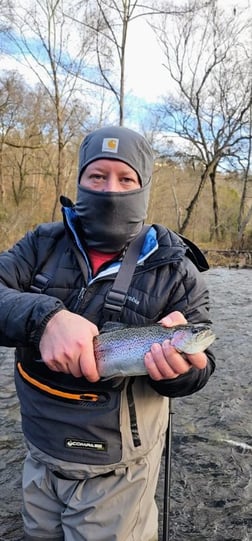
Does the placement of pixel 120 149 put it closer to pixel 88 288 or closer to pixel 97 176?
pixel 97 176

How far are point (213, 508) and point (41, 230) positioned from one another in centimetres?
218

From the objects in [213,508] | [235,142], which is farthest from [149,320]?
[235,142]

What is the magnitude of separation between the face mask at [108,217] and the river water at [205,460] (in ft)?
6.24

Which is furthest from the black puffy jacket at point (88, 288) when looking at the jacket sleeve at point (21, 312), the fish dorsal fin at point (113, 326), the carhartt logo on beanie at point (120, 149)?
the carhartt logo on beanie at point (120, 149)

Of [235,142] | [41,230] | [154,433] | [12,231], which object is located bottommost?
[12,231]

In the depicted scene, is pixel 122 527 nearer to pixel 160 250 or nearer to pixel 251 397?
pixel 160 250

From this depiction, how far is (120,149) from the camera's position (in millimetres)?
1773

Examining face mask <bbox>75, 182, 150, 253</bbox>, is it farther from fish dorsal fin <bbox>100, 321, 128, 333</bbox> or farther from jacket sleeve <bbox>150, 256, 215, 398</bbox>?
fish dorsal fin <bbox>100, 321, 128, 333</bbox>

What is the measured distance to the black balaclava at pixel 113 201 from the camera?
5.84 ft

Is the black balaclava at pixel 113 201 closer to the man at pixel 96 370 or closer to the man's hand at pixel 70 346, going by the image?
the man at pixel 96 370

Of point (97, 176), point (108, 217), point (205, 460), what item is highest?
point (97, 176)

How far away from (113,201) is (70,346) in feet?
2.18

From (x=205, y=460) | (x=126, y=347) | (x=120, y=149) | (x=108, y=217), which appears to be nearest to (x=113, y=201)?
(x=108, y=217)

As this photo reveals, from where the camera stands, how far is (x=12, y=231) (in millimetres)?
17578
